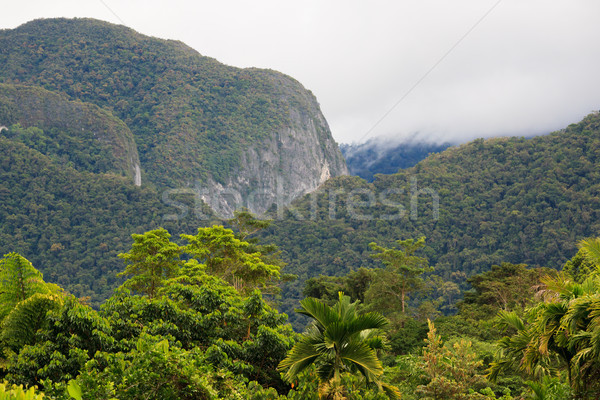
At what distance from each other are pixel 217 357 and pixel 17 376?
3656 mm

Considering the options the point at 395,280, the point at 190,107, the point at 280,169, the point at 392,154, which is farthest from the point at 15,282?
the point at 392,154

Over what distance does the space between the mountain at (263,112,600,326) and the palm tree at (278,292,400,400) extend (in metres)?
57.4

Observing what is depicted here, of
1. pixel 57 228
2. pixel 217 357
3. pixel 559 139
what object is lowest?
pixel 57 228

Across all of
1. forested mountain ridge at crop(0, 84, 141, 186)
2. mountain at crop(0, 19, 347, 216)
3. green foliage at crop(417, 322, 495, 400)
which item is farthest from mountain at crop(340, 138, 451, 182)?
green foliage at crop(417, 322, 495, 400)

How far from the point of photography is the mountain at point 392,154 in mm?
171825

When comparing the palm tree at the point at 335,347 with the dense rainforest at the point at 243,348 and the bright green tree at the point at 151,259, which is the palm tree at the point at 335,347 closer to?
the dense rainforest at the point at 243,348

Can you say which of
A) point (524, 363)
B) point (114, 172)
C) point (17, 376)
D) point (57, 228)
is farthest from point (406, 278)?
point (114, 172)

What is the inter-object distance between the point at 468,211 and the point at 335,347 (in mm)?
76925

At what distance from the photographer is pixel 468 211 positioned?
8188 centimetres

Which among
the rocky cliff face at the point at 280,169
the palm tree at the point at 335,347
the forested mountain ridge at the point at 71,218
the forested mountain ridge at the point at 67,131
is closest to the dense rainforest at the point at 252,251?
the palm tree at the point at 335,347

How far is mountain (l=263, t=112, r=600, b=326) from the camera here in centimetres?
6962

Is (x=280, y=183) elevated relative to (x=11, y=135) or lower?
lower

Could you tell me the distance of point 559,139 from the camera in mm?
83625

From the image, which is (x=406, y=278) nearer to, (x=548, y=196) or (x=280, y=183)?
(x=548, y=196)
